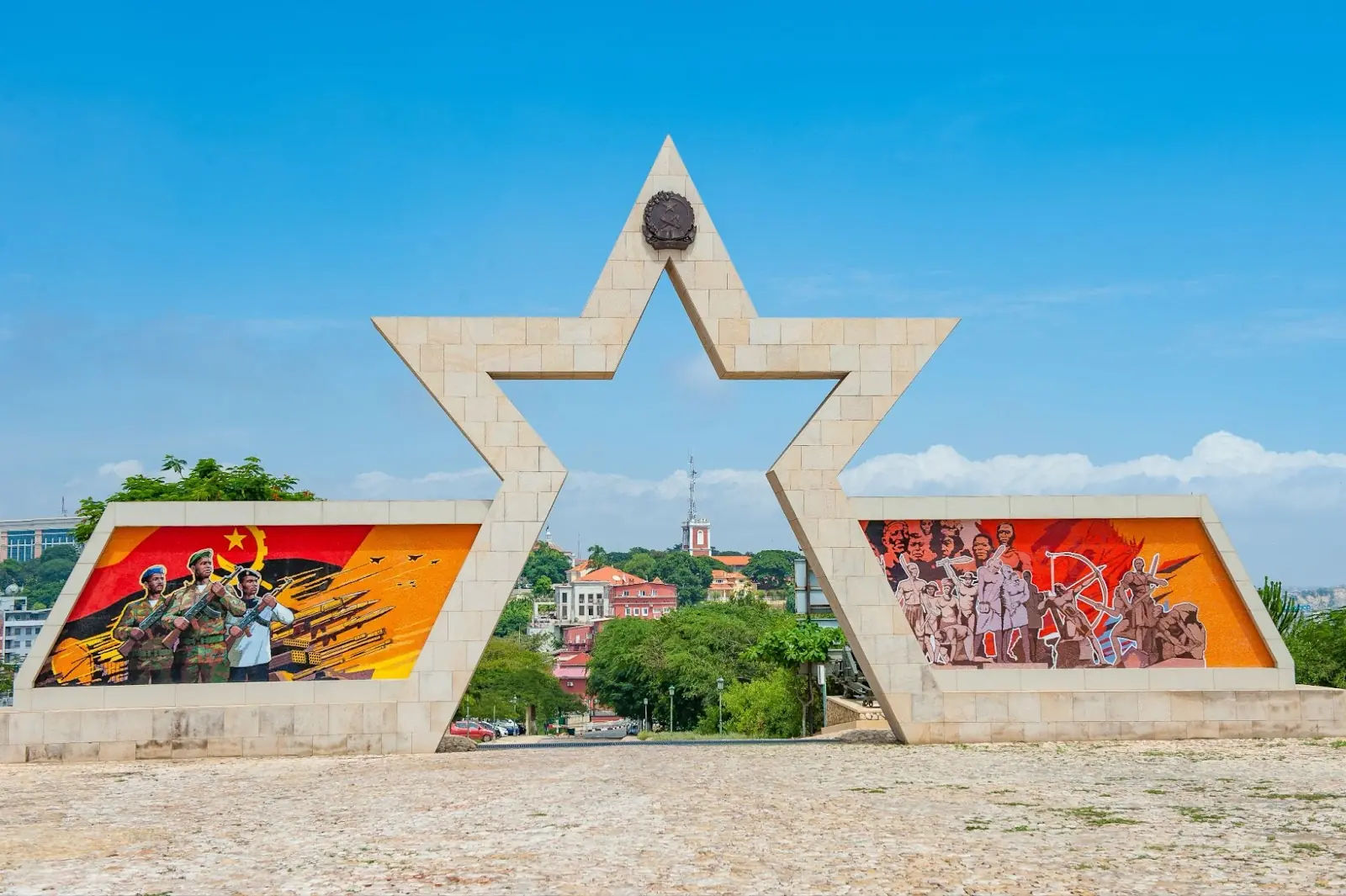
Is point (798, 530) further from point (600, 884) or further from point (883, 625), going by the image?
point (600, 884)

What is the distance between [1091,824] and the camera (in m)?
10.1

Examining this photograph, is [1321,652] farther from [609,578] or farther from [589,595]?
[589,595]

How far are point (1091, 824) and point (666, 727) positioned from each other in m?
56.6

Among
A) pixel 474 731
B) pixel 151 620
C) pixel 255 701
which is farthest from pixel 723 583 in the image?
pixel 151 620

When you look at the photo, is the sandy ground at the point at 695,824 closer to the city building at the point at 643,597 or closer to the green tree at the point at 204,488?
the green tree at the point at 204,488

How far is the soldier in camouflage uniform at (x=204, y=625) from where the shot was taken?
54.3ft

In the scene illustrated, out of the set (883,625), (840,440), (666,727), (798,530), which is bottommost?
(666,727)

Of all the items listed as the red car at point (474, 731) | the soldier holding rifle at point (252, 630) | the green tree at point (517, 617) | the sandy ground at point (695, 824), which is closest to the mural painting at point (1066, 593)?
the sandy ground at point (695, 824)

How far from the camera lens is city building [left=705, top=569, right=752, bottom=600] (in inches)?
6301

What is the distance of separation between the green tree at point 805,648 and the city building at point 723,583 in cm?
12244

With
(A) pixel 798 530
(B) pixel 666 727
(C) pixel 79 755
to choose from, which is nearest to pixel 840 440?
(A) pixel 798 530

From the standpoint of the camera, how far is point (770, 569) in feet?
604

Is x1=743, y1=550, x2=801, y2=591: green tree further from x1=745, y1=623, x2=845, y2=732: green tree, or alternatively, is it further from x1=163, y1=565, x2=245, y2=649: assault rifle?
x1=163, y1=565, x2=245, y2=649: assault rifle

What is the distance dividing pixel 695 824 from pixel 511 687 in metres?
53.5
